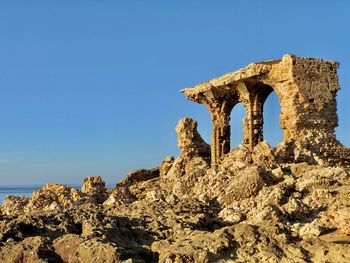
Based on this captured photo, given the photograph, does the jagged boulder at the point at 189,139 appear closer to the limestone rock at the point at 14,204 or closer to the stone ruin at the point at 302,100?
the stone ruin at the point at 302,100

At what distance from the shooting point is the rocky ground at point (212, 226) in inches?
200

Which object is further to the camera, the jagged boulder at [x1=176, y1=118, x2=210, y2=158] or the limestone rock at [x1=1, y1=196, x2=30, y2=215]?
the jagged boulder at [x1=176, y1=118, x2=210, y2=158]

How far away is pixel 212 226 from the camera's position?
6.99 m

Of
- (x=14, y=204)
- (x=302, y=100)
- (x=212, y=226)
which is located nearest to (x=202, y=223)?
(x=212, y=226)

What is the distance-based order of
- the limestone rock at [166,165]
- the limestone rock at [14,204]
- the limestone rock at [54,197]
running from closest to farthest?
the limestone rock at [54,197], the limestone rock at [14,204], the limestone rock at [166,165]

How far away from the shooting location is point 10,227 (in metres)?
5.73

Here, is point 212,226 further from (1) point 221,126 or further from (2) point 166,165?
(1) point 221,126

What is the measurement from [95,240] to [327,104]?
14.4m

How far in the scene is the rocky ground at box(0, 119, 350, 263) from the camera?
5.09 meters

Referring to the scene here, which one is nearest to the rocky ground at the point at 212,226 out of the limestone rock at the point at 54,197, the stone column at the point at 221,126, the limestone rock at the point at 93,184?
the limestone rock at the point at 54,197

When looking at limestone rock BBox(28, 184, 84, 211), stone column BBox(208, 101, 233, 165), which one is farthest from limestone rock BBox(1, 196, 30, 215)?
stone column BBox(208, 101, 233, 165)

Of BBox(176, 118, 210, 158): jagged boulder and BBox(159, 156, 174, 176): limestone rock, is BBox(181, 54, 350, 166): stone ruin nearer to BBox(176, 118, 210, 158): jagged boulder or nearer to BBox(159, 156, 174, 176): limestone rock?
BBox(176, 118, 210, 158): jagged boulder

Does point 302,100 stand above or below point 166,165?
above

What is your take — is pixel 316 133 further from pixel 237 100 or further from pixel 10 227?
pixel 10 227
